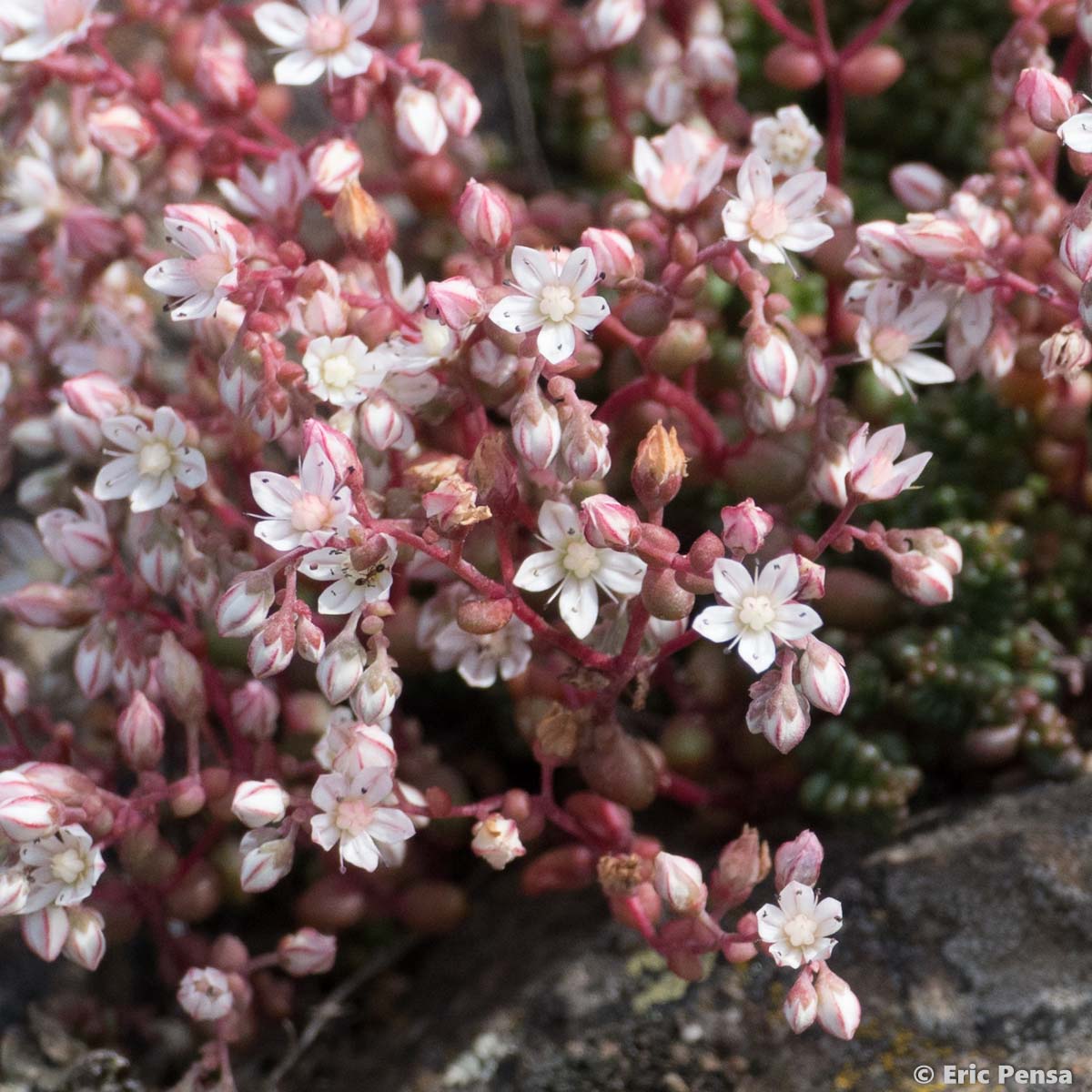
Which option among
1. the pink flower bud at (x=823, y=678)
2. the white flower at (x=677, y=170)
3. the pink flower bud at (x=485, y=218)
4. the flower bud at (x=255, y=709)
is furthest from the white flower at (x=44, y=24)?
the pink flower bud at (x=823, y=678)

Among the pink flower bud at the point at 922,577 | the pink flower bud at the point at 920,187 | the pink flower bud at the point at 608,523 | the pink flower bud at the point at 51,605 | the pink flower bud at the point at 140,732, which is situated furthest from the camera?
the pink flower bud at the point at 920,187

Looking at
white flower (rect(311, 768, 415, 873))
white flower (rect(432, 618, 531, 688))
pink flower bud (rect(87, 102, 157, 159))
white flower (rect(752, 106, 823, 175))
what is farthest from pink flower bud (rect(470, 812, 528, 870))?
pink flower bud (rect(87, 102, 157, 159))

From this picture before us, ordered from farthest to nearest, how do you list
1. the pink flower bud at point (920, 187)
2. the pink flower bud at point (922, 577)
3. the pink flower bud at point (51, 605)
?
1. the pink flower bud at point (920, 187)
2. the pink flower bud at point (51, 605)
3. the pink flower bud at point (922, 577)

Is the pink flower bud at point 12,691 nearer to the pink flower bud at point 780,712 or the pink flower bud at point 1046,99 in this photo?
the pink flower bud at point 780,712

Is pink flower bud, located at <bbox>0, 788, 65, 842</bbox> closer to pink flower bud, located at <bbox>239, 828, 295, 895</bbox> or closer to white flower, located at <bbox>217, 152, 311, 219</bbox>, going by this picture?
pink flower bud, located at <bbox>239, 828, 295, 895</bbox>

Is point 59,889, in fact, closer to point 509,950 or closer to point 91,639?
point 91,639

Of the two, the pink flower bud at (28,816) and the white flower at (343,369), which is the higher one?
the white flower at (343,369)
